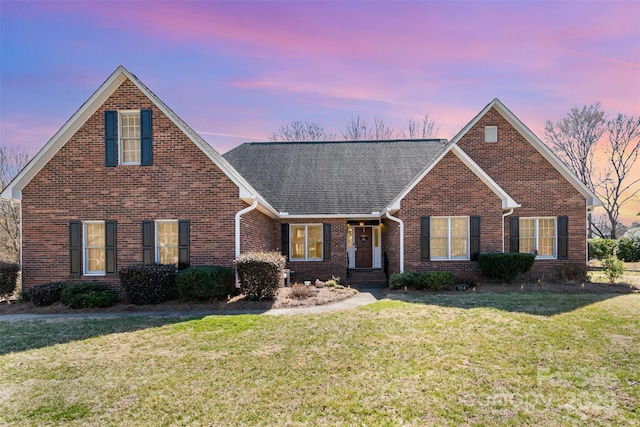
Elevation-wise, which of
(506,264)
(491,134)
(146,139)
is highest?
(491,134)

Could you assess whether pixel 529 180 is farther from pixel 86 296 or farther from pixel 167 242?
pixel 86 296

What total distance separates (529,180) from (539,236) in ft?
7.40

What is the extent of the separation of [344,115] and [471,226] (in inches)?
1167

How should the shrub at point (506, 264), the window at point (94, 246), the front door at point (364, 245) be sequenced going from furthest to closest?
1. the front door at point (364, 245)
2. the shrub at point (506, 264)
3. the window at point (94, 246)

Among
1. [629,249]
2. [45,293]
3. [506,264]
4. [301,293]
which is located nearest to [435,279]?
[506,264]

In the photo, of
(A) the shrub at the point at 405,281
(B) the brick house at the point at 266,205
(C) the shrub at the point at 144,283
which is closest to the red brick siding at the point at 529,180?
(B) the brick house at the point at 266,205

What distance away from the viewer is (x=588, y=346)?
7.03m

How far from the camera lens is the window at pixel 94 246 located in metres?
12.7

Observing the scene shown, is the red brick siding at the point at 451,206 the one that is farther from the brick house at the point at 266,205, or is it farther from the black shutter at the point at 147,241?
the black shutter at the point at 147,241

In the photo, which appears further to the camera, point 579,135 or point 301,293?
point 579,135

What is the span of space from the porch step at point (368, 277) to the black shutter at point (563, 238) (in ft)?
22.5

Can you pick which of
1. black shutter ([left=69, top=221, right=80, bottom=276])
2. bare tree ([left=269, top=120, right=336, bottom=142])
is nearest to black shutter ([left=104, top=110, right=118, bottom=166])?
black shutter ([left=69, top=221, right=80, bottom=276])

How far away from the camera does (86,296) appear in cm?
1114

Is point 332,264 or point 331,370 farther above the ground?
point 332,264
